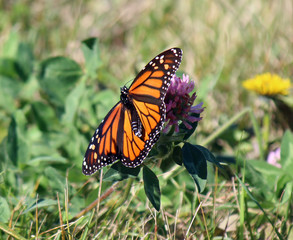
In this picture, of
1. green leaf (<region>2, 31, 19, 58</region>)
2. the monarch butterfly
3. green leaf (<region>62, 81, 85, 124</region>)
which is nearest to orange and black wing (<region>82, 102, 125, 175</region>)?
the monarch butterfly

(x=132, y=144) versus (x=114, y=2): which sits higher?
(x=114, y=2)

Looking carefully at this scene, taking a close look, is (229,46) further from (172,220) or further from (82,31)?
(172,220)

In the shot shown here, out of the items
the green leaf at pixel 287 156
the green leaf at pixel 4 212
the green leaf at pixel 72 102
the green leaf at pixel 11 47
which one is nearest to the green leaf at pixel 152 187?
the green leaf at pixel 4 212

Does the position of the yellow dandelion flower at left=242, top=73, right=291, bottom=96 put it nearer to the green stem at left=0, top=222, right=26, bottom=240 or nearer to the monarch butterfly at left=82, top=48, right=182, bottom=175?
the monarch butterfly at left=82, top=48, right=182, bottom=175

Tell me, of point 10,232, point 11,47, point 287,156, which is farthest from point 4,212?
point 11,47

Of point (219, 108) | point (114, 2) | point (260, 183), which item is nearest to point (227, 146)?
point (219, 108)

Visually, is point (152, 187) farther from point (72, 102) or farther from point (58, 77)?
point (58, 77)

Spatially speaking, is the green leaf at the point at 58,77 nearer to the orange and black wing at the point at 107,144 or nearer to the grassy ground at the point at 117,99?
the grassy ground at the point at 117,99
